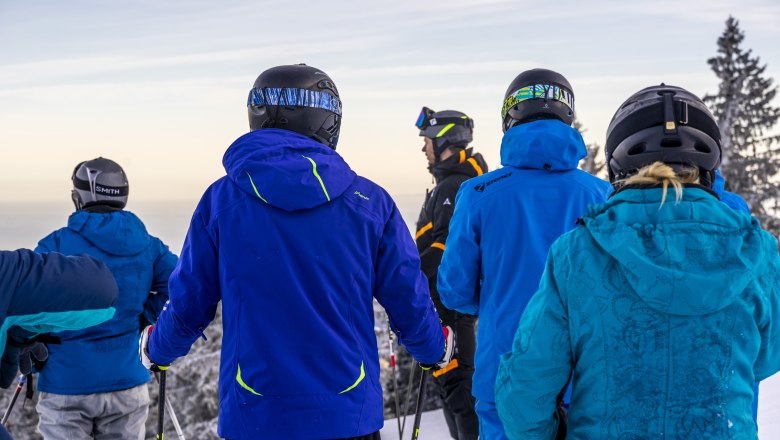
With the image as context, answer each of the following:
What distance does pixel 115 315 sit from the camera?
14.9 ft

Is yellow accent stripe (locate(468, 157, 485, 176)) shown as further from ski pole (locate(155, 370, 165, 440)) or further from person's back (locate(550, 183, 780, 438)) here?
person's back (locate(550, 183, 780, 438))

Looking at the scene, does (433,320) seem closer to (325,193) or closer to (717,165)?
(325,193)

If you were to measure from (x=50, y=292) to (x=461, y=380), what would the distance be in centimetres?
425

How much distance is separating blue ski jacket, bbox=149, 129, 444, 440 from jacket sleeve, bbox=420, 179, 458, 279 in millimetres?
3158

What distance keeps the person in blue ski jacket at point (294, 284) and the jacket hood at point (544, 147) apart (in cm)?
92

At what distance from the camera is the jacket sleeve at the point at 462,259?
11.5 ft

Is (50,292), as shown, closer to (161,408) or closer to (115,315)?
(161,408)

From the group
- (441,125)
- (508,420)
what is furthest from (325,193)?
(441,125)

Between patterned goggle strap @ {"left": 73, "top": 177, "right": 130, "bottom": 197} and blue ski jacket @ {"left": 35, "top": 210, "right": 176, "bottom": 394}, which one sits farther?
patterned goggle strap @ {"left": 73, "top": 177, "right": 130, "bottom": 197}

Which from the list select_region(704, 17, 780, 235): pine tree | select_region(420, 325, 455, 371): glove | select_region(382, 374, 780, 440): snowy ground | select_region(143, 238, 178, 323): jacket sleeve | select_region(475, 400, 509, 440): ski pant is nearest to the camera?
select_region(420, 325, 455, 371): glove

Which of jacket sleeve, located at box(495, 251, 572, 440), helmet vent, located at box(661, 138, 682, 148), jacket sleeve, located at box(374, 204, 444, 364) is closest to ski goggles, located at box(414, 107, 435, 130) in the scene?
jacket sleeve, located at box(374, 204, 444, 364)

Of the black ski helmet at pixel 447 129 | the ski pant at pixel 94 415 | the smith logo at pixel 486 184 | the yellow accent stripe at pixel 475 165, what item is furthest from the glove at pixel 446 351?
the black ski helmet at pixel 447 129

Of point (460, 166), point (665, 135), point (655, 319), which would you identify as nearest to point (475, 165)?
point (460, 166)

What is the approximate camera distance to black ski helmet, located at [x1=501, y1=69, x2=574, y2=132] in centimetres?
376
